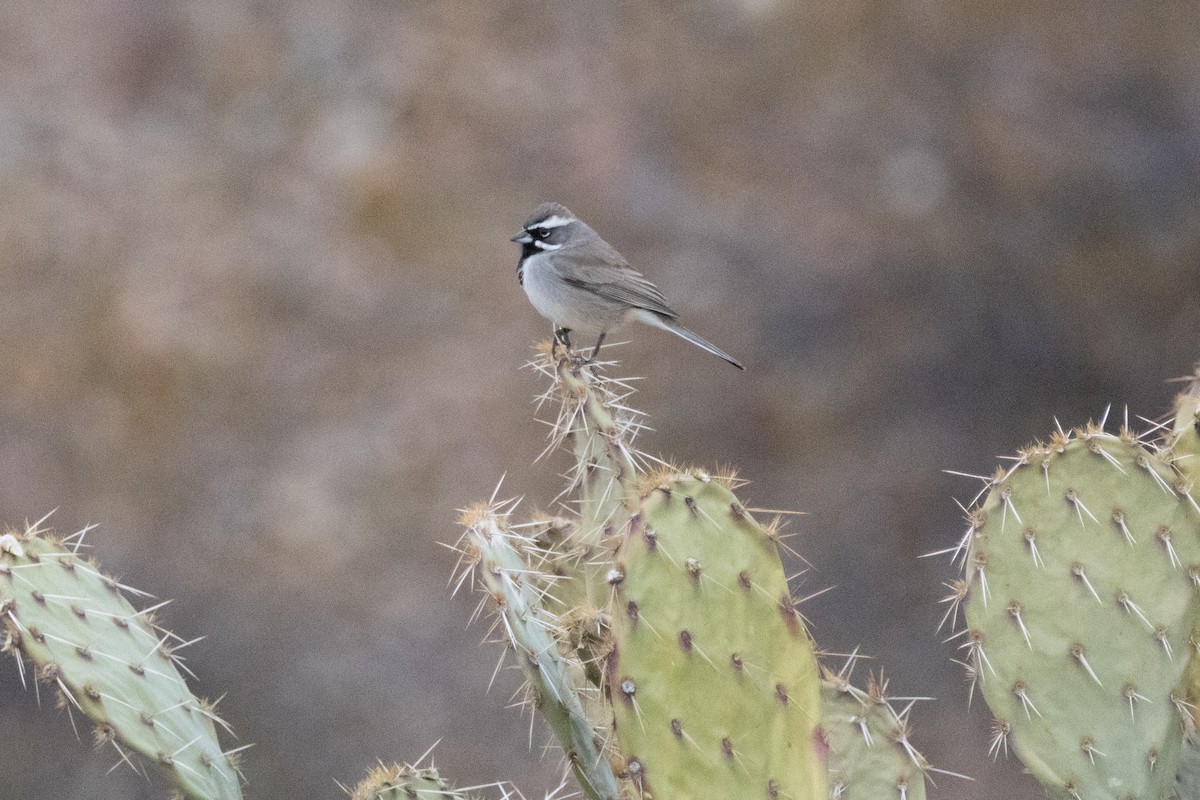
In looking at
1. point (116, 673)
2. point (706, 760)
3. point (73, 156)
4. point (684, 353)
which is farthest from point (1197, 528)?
point (73, 156)

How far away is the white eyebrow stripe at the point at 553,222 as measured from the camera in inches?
232

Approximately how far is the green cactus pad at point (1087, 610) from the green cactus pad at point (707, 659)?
1.87 feet

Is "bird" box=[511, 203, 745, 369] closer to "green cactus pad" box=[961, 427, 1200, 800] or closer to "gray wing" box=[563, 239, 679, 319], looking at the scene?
"gray wing" box=[563, 239, 679, 319]

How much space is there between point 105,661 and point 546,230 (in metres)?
3.26

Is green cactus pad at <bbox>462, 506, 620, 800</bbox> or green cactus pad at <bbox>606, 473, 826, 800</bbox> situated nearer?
green cactus pad at <bbox>606, 473, 826, 800</bbox>

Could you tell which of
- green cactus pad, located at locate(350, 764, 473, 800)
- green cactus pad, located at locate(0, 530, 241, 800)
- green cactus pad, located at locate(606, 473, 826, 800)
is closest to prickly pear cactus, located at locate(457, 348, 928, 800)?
green cactus pad, located at locate(606, 473, 826, 800)

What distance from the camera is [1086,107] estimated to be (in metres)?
9.22

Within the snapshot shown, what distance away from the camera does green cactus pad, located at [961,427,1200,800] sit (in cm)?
311

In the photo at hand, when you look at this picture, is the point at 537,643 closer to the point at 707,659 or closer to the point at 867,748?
the point at 707,659

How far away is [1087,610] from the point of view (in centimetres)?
311

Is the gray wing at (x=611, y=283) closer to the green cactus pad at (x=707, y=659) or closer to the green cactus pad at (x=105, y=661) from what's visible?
the green cactus pad at (x=105, y=661)

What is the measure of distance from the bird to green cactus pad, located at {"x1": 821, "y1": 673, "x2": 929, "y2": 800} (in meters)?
2.62

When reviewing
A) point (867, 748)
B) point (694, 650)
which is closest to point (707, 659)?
point (694, 650)

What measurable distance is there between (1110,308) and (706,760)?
7.22 meters
